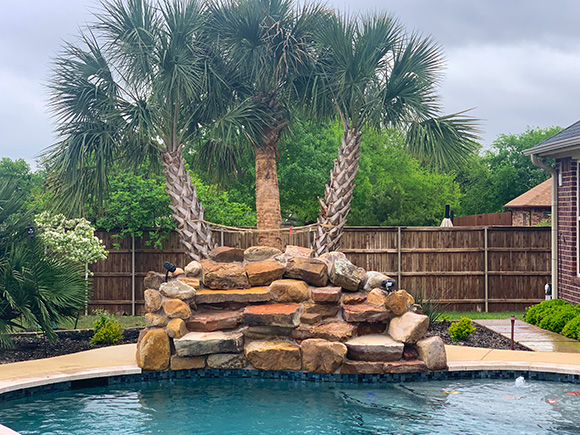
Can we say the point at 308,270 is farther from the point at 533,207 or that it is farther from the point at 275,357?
the point at 533,207

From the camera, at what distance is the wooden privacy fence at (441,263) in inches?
584

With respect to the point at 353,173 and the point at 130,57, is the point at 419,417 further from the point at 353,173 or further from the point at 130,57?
the point at 130,57

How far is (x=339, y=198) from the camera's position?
44.8 ft

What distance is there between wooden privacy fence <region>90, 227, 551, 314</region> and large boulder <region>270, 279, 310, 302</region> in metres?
5.94

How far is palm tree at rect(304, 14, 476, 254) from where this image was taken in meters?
12.8

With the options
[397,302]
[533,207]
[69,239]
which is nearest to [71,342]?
[69,239]

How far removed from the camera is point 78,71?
1259 centimetres

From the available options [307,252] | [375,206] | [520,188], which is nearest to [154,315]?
[307,252]

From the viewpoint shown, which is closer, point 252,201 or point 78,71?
point 78,71

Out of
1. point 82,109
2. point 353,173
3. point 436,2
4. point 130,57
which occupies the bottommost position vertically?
point 353,173

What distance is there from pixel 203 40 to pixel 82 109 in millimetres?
2795

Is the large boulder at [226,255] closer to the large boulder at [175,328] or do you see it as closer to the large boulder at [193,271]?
the large boulder at [193,271]

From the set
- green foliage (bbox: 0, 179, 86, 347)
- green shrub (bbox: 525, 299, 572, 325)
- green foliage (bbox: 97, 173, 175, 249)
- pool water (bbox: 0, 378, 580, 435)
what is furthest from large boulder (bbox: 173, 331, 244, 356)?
green foliage (bbox: 97, 173, 175, 249)

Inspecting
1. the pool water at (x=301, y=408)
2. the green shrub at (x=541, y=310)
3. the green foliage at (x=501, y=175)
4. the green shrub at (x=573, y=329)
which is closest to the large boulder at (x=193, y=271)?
the pool water at (x=301, y=408)
